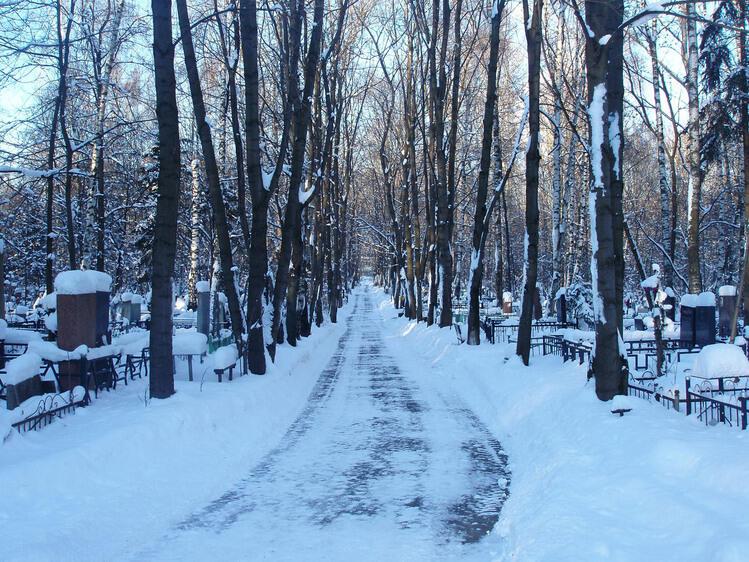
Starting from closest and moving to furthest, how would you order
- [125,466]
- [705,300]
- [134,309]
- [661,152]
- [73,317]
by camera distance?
[125,466]
[73,317]
[705,300]
[661,152]
[134,309]

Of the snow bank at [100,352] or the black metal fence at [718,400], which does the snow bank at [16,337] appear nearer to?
the snow bank at [100,352]

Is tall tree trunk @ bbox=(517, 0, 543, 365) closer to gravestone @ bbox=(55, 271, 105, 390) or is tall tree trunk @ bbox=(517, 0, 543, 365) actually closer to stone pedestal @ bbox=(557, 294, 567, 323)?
gravestone @ bbox=(55, 271, 105, 390)

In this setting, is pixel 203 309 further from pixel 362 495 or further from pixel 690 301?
pixel 362 495

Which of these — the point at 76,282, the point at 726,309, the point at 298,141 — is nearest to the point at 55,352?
the point at 76,282

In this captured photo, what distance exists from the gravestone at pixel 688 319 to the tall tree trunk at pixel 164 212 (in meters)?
13.2

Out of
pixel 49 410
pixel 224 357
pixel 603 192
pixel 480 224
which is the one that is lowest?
pixel 49 410

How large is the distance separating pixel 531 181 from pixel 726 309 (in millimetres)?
8631

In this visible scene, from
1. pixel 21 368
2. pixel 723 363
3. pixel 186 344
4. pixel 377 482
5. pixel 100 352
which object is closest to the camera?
pixel 377 482

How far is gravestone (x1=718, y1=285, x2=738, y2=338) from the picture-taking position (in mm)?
19719

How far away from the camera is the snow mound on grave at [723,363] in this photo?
32.3 feet

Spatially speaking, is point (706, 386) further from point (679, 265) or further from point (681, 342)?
point (679, 265)

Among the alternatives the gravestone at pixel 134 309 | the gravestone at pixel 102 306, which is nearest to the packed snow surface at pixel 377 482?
the gravestone at pixel 102 306

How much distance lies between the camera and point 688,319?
57.6ft

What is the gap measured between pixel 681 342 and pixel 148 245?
31357 millimetres
